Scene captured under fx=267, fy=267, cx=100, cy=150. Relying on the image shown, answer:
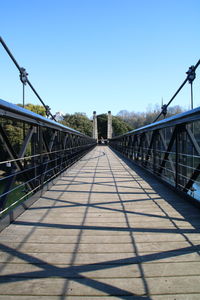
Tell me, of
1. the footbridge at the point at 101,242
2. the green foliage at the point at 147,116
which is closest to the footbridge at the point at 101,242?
the footbridge at the point at 101,242

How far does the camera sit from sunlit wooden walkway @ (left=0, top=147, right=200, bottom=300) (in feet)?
4.50

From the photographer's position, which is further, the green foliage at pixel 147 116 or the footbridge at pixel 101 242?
the green foliage at pixel 147 116

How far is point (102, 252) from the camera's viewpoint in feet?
5.95

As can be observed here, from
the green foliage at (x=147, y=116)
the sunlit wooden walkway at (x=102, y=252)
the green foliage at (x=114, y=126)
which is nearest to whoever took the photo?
the sunlit wooden walkway at (x=102, y=252)

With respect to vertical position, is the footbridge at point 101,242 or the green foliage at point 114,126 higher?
the green foliage at point 114,126

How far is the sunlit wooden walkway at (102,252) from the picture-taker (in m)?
1.37

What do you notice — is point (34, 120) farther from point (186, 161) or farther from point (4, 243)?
point (186, 161)

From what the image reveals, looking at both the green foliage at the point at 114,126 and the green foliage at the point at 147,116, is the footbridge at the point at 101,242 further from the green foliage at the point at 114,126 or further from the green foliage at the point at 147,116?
the green foliage at the point at 114,126

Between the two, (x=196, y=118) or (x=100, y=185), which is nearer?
(x=196, y=118)

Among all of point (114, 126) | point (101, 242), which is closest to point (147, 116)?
point (114, 126)

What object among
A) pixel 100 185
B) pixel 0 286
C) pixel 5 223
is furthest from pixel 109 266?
pixel 100 185

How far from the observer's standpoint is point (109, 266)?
5.29 ft

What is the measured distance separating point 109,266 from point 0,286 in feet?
2.03

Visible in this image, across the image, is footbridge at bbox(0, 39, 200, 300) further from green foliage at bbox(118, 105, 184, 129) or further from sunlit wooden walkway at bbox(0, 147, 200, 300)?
green foliage at bbox(118, 105, 184, 129)
